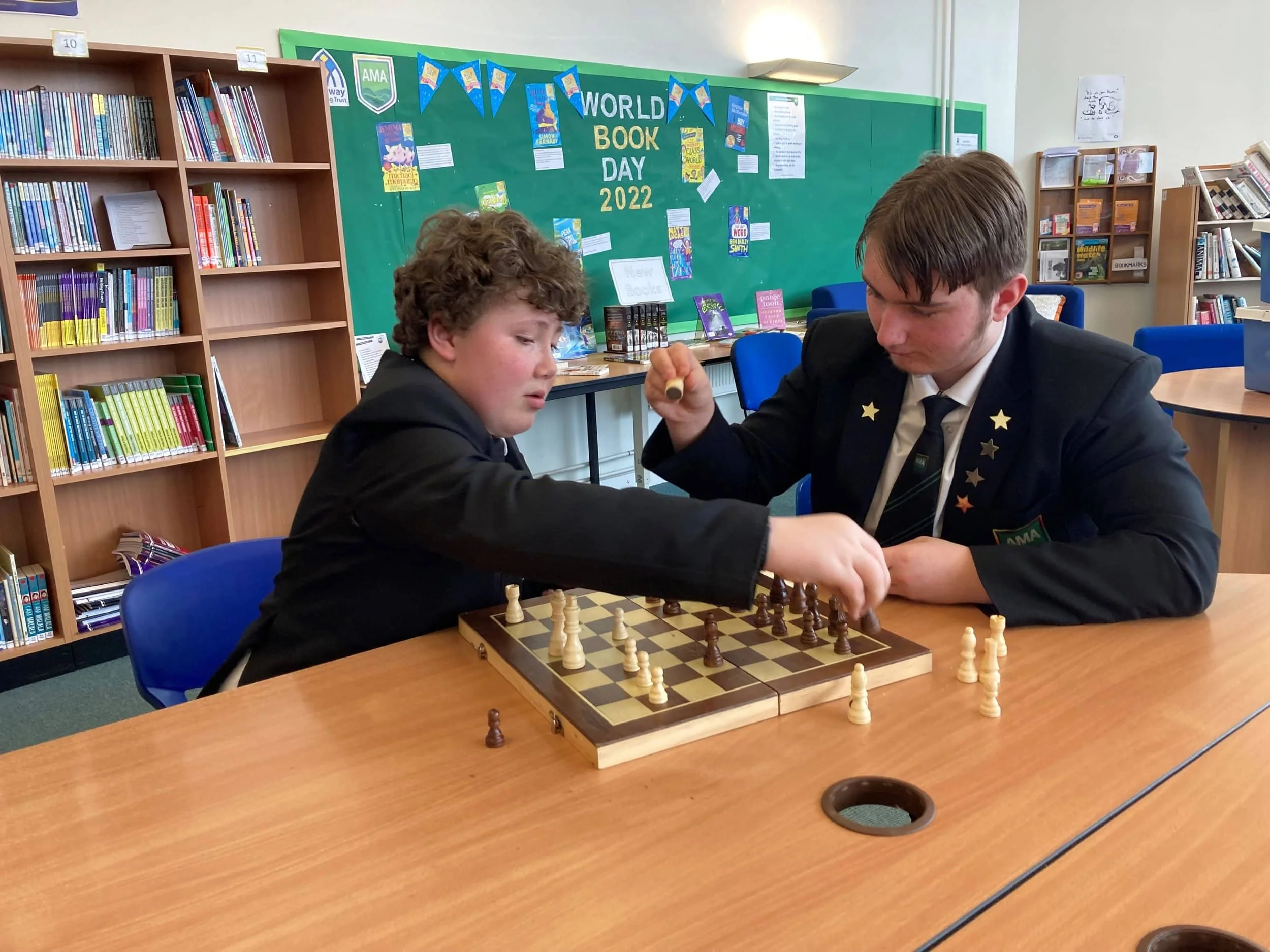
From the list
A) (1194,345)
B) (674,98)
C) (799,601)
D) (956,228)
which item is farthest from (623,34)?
(799,601)

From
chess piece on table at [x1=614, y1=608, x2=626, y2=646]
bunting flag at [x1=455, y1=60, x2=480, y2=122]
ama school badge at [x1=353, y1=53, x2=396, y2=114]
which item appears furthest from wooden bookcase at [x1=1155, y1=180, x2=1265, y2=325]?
chess piece on table at [x1=614, y1=608, x2=626, y2=646]

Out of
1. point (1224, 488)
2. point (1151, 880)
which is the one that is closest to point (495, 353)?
point (1151, 880)

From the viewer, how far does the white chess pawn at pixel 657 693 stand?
3.34 ft

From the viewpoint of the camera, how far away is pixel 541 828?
85cm

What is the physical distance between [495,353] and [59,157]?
2355 mm

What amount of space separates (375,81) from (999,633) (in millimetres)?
3521

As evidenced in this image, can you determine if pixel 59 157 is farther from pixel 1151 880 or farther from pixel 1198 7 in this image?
pixel 1198 7

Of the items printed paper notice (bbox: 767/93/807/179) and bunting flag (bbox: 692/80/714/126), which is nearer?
bunting flag (bbox: 692/80/714/126)

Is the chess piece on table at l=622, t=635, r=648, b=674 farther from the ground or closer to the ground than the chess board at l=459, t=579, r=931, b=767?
farther from the ground

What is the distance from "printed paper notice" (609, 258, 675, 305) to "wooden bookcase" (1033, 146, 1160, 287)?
376 cm

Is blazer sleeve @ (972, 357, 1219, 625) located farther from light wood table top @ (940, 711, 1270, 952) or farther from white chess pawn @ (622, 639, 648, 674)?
white chess pawn @ (622, 639, 648, 674)

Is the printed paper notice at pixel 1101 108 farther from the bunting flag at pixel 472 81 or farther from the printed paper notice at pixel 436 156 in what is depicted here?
the printed paper notice at pixel 436 156

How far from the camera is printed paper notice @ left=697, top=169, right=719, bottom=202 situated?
5.14m

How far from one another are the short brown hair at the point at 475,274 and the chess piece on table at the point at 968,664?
781mm
